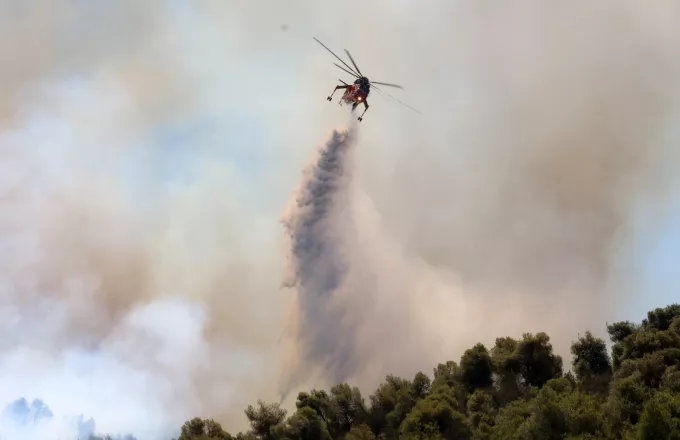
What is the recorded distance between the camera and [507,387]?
365 ft

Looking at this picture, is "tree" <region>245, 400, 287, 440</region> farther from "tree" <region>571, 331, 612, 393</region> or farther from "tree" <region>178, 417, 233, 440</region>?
"tree" <region>571, 331, 612, 393</region>

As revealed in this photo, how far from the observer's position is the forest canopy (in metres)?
77.8

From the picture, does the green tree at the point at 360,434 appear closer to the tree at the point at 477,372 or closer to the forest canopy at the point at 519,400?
the forest canopy at the point at 519,400

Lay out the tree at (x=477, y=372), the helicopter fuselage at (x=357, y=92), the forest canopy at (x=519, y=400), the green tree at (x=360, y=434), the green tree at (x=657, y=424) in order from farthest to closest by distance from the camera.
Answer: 1. the tree at (x=477, y=372)
2. the helicopter fuselage at (x=357, y=92)
3. the green tree at (x=360, y=434)
4. the forest canopy at (x=519, y=400)
5. the green tree at (x=657, y=424)

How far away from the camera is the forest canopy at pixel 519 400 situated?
77.8 m

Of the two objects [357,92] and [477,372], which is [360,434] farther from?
[357,92]

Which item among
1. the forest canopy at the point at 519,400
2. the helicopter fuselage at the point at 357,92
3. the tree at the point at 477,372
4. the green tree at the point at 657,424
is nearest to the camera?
the green tree at the point at 657,424

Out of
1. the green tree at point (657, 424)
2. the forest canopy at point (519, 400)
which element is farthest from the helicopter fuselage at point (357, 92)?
the green tree at point (657, 424)

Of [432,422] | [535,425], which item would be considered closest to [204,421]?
[432,422]

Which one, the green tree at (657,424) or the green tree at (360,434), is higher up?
the green tree at (360,434)

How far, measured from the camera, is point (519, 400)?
324 ft

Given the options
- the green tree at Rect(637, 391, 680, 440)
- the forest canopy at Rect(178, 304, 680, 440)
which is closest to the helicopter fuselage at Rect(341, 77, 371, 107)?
the forest canopy at Rect(178, 304, 680, 440)

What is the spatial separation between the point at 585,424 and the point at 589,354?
42.4 m

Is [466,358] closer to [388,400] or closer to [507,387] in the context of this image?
[507,387]
